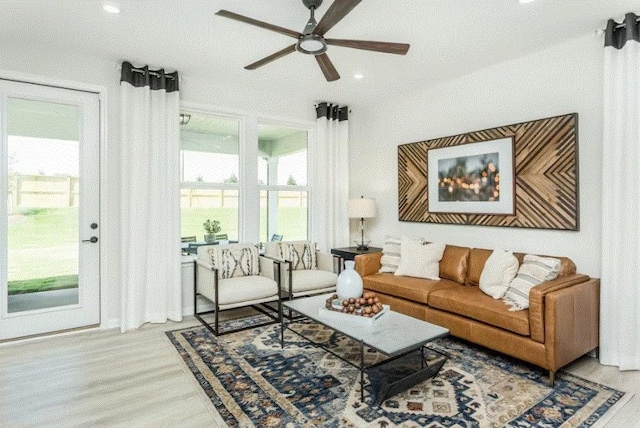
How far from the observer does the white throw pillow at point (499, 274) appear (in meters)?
3.11

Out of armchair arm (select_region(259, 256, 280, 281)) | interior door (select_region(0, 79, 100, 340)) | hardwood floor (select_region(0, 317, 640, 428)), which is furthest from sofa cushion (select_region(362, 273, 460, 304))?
interior door (select_region(0, 79, 100, 340))

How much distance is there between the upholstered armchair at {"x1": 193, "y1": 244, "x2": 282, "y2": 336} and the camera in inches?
142

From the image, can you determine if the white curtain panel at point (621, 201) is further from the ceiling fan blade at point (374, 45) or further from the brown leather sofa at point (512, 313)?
the ceiling fan blade at point (374, 45)

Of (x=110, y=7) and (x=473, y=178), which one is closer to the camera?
(x=110, y=7)

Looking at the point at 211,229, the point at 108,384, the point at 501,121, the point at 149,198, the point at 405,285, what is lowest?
the point at 108,384

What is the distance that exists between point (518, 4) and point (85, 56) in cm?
391

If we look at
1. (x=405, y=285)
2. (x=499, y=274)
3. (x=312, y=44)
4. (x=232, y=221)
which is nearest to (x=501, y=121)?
(x=499, y=274)

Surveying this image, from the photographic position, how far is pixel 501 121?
12.3 ft

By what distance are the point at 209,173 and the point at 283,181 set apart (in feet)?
3.48

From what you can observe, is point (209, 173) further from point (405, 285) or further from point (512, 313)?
point (512, 313)

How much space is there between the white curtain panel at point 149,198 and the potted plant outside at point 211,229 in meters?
0.49

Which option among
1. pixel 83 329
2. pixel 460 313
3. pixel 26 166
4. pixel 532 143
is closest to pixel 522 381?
pixel 460 313

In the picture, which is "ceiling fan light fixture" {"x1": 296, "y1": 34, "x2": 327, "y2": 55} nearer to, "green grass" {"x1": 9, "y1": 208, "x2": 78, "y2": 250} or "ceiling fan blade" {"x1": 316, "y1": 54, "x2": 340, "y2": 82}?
"ceiling fan blade" {"x1": 316, "y1": 54, "x2": 340, "y2": 82}

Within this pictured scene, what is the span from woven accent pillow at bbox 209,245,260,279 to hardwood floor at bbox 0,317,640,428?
0.91 metres
